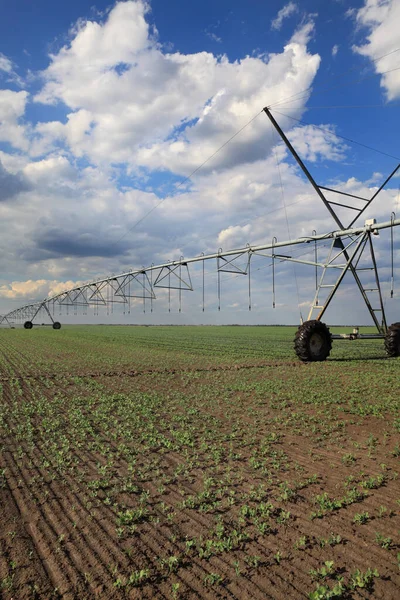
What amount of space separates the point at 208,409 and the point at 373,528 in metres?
7.33

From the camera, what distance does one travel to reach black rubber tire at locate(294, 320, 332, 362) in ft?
72.8

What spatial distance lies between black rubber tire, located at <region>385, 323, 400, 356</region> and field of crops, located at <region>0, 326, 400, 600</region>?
11215mm

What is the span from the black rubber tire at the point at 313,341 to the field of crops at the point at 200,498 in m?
8.85

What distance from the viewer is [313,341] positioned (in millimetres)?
22703

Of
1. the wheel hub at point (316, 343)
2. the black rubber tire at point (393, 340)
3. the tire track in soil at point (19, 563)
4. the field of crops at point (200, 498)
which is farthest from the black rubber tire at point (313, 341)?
the tire track in soil at point (19, 563)

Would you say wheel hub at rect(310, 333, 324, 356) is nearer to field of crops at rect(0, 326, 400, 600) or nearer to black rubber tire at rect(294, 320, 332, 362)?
black rubber tire at rect(294, 320, 332, 362)

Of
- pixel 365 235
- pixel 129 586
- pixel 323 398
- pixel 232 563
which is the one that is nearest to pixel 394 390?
pixel 323 398

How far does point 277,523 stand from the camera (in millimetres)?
5426

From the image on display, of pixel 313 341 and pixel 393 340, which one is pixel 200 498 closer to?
pixel 313 341

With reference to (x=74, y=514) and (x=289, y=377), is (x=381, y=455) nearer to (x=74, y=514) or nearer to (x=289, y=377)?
(x=74, y=514)

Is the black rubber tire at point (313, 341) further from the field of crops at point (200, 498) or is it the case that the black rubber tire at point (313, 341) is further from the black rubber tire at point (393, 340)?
the field of crops at point (200, 498)

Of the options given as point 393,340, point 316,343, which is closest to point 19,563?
point 316,343

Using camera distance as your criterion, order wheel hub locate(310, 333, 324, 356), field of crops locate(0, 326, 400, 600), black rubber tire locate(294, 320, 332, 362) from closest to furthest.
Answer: field of crops locate(0, 326, 400, 600)
black rubber tire locate(294, 320, 332, 362)
wheel hub locate(310, 333, 324, 356)

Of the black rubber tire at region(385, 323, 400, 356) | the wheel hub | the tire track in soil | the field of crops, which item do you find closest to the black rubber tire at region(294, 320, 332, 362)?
the wheel hub
